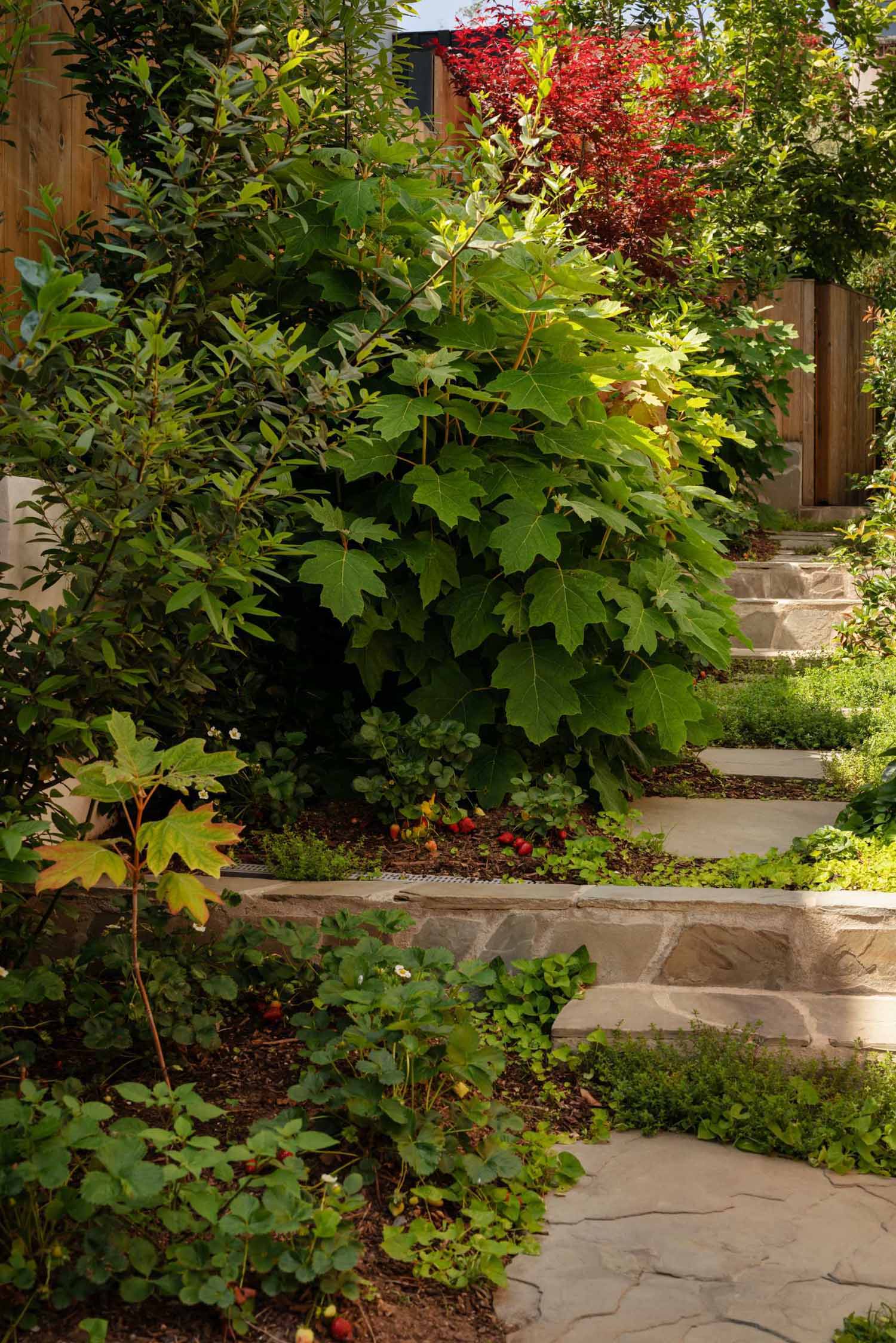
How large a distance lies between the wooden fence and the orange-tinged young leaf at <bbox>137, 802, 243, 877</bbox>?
134 cm

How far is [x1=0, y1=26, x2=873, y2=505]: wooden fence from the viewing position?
328cm

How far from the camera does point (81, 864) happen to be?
2018 millimetres

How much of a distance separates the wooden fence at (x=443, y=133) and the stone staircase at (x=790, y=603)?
58.6 inches

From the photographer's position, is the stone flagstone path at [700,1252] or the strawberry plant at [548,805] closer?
the stone flagstone path at [700,1252]

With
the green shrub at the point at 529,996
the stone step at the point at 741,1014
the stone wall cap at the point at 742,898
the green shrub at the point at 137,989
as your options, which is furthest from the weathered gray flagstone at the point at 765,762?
the green shrub at the point at 137,989

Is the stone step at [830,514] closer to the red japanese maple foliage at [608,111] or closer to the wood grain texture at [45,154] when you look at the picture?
the red japanese maple foliage at [608,111]

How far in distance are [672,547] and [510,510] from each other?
961 mm

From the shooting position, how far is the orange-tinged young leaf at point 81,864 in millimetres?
1987

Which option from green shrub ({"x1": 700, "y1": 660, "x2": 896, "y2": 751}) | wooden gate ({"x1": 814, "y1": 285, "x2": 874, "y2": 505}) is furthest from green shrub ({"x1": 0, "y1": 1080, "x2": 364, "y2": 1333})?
wooden gate ({"x1": 814, "y1": 285, "x2": 874, "y2": 505})

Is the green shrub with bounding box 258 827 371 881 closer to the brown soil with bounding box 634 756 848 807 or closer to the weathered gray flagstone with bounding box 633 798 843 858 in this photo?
the weathered gray flagstone with bounding box 633 798 843 858

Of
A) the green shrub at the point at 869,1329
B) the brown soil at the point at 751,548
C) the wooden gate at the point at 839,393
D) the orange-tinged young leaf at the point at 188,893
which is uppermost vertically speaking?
the wooden gate at the point at 839,393

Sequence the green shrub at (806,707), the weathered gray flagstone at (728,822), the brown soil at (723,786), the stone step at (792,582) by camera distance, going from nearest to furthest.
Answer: the weathered gray flagstone at (728,822), the brown soil at (723,786), the green shrub at (806,707), the stone step at (792,582)

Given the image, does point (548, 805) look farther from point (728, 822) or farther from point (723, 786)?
point (723, 786)

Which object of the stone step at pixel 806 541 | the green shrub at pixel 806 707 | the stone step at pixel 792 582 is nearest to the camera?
the green shrub at pixel 806 707
